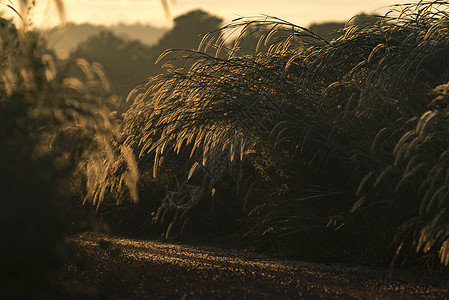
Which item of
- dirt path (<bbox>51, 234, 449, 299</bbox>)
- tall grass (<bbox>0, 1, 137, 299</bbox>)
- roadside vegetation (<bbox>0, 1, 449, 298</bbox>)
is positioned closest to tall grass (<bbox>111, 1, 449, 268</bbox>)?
roadside vegetation (<bbox>0, 1, 449, 298</bbox>)

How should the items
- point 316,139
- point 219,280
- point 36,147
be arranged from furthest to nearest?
point 316,139
point 219,280
point 36,147

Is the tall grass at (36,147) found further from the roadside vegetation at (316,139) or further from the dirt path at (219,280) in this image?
the dirt path at (219,280)

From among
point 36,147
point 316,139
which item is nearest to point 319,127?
point 316,139

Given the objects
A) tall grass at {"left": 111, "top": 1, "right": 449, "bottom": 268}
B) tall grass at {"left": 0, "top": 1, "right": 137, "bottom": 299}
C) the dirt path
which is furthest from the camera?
tall grass at {"left": 111, "top": 1, "right": 449, "bottom": 268}

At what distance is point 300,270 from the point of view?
7270mm

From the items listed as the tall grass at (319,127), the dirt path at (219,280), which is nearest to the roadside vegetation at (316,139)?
the tall grass at (319,127)

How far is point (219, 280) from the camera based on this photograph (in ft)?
20.6

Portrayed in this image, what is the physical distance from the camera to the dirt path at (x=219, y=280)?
551 centimetres

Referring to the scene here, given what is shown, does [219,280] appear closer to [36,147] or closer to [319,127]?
[36,147]

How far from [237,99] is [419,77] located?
217 centimetres

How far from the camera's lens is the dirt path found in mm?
5512

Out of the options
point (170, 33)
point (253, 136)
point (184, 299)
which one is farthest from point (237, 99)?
point (170, 33)

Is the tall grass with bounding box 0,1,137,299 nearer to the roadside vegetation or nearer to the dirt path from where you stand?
the roadside vegetation

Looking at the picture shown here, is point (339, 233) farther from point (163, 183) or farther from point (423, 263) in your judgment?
point (163, 183)
